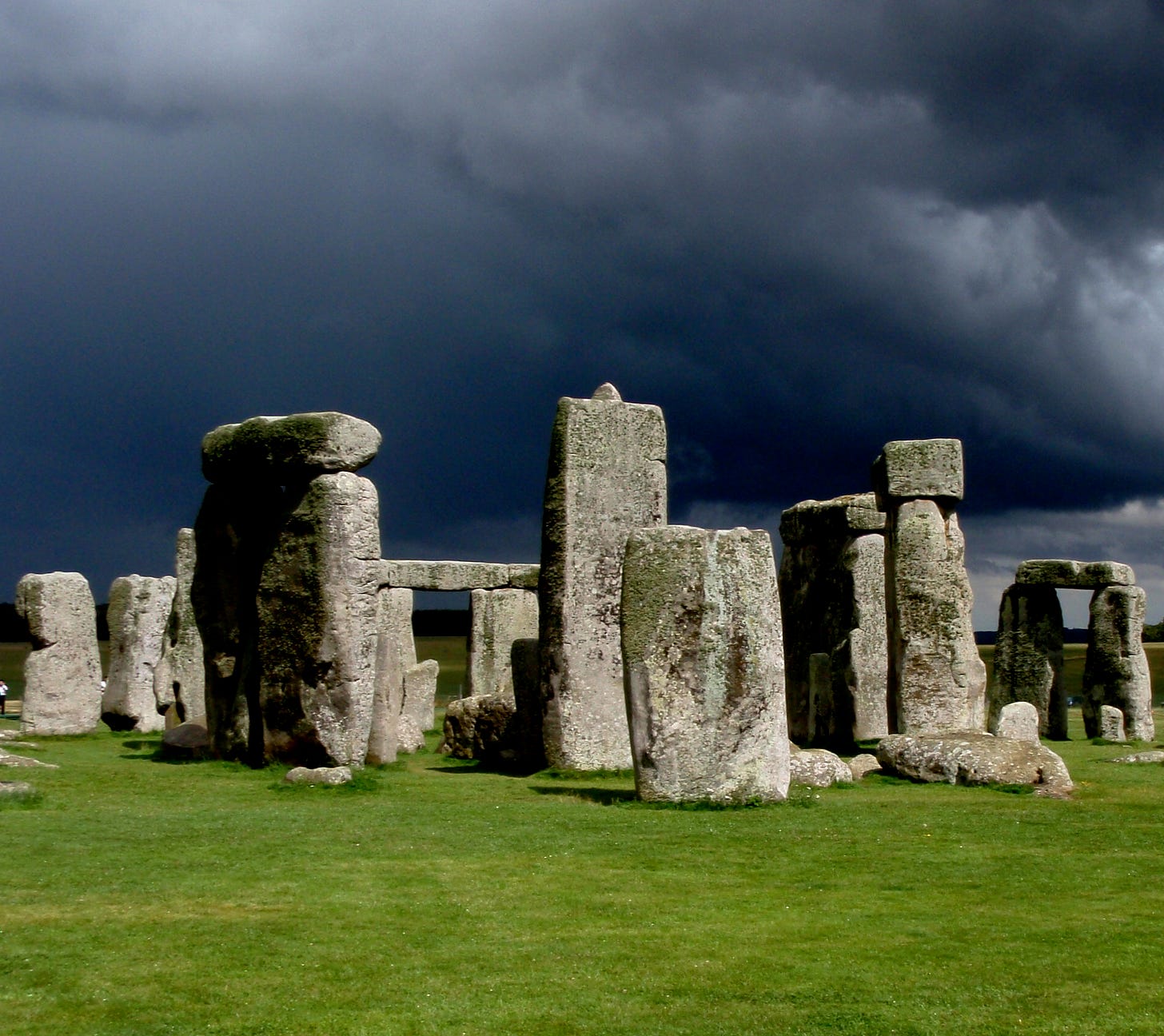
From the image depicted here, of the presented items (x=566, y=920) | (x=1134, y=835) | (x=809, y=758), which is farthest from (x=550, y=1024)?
(x=809, y=758)

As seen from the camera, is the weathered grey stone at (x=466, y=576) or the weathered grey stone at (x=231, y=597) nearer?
the weathered grey stone at (x=231, y=597)

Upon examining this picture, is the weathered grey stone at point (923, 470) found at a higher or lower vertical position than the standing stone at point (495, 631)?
higher

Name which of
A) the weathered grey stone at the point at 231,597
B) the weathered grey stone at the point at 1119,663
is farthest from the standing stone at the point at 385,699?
the weathered grey stone at the point at 1119,663

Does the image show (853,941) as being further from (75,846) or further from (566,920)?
(75,846)

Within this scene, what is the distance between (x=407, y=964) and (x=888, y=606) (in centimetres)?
1312

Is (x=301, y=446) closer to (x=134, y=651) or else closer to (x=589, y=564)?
(x=589, y=564)

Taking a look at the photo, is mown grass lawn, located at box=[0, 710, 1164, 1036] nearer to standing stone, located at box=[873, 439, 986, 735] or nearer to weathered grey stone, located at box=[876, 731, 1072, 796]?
weathered grey stone, located at box=[876, 731, 1072, 796]

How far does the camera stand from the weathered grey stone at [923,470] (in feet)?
60.0

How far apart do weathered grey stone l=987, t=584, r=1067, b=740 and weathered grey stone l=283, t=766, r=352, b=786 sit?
14.2 m

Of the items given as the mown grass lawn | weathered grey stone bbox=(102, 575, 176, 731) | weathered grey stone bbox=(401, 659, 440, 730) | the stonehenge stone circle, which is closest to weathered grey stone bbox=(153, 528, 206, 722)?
weathered grey stone bbox=(102, 575, 176, 731)

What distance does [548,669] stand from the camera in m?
14.9

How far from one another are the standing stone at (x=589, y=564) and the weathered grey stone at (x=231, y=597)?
3.20 metres

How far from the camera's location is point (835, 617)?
2273cm

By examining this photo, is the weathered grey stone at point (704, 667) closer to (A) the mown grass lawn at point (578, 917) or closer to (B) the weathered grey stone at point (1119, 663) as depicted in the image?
(A) the mown grass lawn at point (578, 917)
